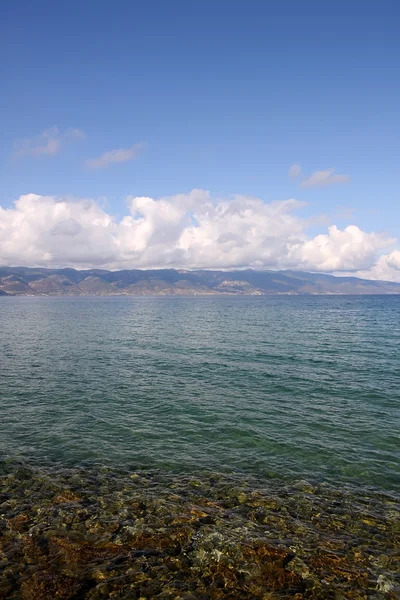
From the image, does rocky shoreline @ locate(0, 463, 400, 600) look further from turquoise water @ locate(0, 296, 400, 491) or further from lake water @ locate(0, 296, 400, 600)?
turquoise water @ locate(0, 296, 400, 491)

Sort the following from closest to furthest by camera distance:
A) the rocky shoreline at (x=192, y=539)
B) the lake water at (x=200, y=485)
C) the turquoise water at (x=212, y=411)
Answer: the rocky shoreline at (x=192, y=539) < the lake water at (x=200, y=485) < the turquoise water at (x=212, y=411)

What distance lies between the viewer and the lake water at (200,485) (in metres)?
12.9

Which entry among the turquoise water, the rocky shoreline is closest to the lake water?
the rocky shoreline

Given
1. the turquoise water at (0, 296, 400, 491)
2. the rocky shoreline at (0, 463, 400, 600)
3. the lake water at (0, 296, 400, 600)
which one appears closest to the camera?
the rocky shoreline at (0, 463, 400, 600)

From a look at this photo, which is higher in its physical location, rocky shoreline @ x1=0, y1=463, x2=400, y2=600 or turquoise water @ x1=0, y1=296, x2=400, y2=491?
rocky shoreline @ x1=0, y1=463, x2=400, y2=600

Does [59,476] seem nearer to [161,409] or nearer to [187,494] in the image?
[187,494]

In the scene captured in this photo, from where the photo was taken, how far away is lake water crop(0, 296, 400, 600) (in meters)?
12.9

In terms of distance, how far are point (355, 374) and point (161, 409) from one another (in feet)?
91.8

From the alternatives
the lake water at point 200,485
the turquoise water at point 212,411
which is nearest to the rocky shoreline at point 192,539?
the lake water at point 200,485

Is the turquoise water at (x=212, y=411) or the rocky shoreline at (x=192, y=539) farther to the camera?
the turquoise water at (x=212, y=411)

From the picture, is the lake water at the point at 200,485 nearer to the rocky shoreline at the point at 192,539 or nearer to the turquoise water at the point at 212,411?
the rocky shoreline at the point at 192,539

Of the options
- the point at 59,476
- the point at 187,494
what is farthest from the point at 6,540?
the point at 187,494

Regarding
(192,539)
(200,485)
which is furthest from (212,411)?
(192,539)

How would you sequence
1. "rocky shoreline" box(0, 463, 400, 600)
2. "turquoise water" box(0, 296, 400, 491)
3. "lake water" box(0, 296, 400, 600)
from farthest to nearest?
"turquoise water" box(0, 296, 400, 491)
"lake water" box(0, 296, 400, 600)
"rocky shoreline" box(0, 463, 400, 600)
